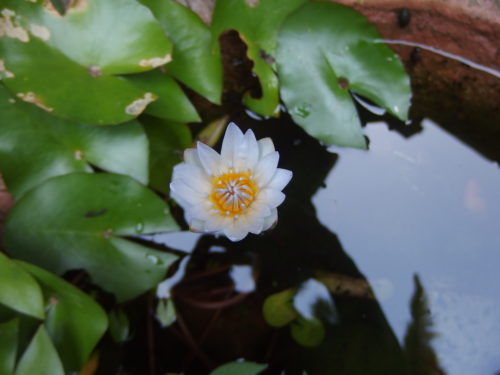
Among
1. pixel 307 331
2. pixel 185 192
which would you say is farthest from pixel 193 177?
pixel 307 331

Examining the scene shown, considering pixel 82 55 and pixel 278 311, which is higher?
pixel 82 55

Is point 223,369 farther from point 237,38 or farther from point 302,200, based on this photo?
point 237,38

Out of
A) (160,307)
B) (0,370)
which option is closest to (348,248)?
(160,307)

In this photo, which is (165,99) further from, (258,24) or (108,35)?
(258,24)

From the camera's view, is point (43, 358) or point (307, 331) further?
point (307, 331)

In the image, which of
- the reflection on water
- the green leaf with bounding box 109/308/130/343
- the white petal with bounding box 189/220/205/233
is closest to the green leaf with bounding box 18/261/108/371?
the green leaf with bounding box 109/308/130/343

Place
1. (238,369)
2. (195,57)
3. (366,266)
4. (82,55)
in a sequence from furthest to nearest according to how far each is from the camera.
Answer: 1. (366,266)
2. (195,57)
3. (82,55)
4. (238,369)

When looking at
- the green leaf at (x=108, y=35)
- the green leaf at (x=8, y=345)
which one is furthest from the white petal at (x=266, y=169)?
the green leaf at (x=8, y=345)
